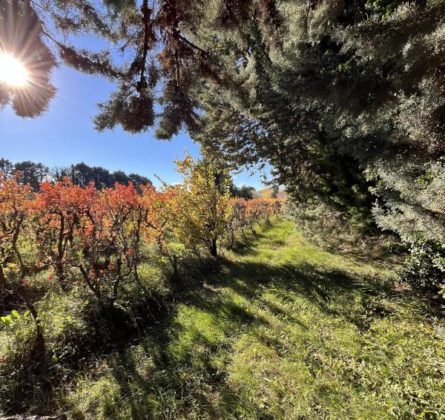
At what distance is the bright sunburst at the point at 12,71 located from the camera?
2.33 meters

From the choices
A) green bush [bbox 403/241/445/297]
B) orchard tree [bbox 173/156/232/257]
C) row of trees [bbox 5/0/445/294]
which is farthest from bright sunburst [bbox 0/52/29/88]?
orchard tree [bbox 173/156/232/257]

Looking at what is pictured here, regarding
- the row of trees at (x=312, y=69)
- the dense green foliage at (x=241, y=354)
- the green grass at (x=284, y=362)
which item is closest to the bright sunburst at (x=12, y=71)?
the row of trees at (x=312, y=69)

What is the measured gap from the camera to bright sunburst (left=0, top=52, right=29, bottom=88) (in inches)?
91.7

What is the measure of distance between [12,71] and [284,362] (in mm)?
5669

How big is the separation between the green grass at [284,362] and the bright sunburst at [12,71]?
15.8 feet

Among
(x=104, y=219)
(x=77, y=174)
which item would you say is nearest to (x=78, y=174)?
(x=77, y=174)

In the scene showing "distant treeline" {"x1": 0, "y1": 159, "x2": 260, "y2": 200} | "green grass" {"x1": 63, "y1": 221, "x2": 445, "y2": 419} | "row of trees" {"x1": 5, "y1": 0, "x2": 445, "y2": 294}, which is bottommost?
"green grass" {"x1": 63, "y1": 221, "x2": 445, "y2": 419}

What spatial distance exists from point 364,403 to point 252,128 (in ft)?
22.5

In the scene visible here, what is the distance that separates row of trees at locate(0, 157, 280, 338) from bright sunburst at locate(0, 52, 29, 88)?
5807 mm

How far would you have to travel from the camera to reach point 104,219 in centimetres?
1002

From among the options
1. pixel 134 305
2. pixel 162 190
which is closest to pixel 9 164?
pixel 162 190

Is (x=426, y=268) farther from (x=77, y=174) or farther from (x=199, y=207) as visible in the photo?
(x=77, y=174)

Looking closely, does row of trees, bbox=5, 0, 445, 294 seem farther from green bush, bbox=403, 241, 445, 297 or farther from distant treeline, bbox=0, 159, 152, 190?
distant treeline, bbox=0, 159, 152, 190

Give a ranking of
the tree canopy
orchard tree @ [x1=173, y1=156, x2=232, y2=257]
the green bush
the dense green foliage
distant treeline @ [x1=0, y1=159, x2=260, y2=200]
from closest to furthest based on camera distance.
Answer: the tree canopy
the dense green foliage
the green bush
orchard tree @ [x1=173, y1=156, x2=232, y2=257]
distant treeline @ [x1=0, y1=159, x2=260, y2=200]
